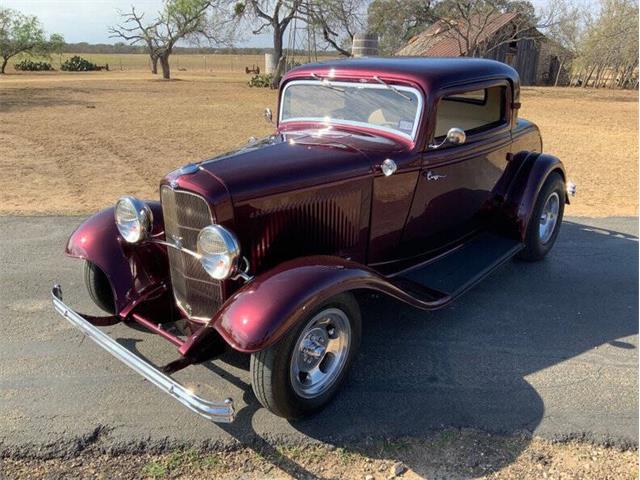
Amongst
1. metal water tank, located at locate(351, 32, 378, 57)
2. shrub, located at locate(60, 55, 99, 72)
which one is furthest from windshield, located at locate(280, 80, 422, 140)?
shrub, located at locate(60, 55, 99, 72)

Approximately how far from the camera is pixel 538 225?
4980 mm

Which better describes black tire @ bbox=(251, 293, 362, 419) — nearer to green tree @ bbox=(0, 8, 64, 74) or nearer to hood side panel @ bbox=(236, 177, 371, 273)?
hood side panel @ bbox=(236, 177, 371, 273)

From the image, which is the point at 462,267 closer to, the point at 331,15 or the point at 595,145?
the point at 595,145

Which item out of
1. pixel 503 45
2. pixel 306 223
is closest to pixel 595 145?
pixel 306 223

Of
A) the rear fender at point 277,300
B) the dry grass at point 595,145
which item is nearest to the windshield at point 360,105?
the rear fender at point 277,300

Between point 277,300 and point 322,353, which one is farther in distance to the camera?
point 322,353

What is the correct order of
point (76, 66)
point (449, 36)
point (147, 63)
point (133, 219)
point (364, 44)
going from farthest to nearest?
point (147, 63)
point (76, 66)
point (449, 36)
point (364, 44)
point (133, 219)

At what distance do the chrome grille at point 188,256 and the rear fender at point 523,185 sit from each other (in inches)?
117

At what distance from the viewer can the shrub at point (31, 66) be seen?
39.1 metres

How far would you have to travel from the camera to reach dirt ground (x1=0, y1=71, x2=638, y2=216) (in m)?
7.54

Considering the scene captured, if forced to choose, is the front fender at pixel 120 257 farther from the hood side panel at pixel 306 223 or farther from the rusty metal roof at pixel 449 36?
the rusty metal roof at pixel 449 36

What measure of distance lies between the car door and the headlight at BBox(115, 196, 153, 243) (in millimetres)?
1914

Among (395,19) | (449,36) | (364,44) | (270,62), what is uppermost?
(395,19)

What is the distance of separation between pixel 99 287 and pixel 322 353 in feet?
5.83
